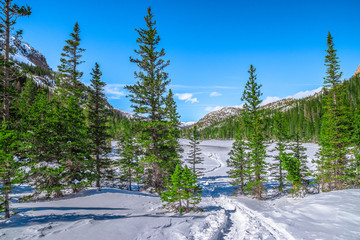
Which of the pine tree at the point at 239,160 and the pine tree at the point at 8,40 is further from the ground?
the pine tree at the point at 8,40

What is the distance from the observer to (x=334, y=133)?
17734 mm

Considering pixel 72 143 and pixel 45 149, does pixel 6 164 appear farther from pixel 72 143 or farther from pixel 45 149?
pixel 45 149

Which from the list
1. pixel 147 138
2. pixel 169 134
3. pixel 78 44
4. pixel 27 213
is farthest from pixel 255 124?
pixel 78 44

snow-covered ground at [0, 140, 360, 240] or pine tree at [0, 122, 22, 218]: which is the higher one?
pine tree at [0, 122, 22, 218]

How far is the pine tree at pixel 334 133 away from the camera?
58.4 ft

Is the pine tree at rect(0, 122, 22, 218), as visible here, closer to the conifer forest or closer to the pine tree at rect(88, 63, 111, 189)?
the conifer forest

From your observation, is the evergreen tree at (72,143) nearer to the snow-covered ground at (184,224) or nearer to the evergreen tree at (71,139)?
the evergreen tree at (71,139)

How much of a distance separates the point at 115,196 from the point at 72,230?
6.51 m

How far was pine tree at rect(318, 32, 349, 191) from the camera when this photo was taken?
1781cm

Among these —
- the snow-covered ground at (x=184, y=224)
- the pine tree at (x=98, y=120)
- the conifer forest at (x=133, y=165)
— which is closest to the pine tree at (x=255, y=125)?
the conifer forest at (x=133, y=165)

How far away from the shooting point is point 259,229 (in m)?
7.62

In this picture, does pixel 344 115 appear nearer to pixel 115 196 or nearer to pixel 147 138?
pixel 147 138

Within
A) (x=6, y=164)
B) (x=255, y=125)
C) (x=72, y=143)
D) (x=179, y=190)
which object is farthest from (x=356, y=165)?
(x=6, y=164)

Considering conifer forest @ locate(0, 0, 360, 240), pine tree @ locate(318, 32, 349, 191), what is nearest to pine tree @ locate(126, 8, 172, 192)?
conifer forest @ locate(0, 0, 360, 240)
